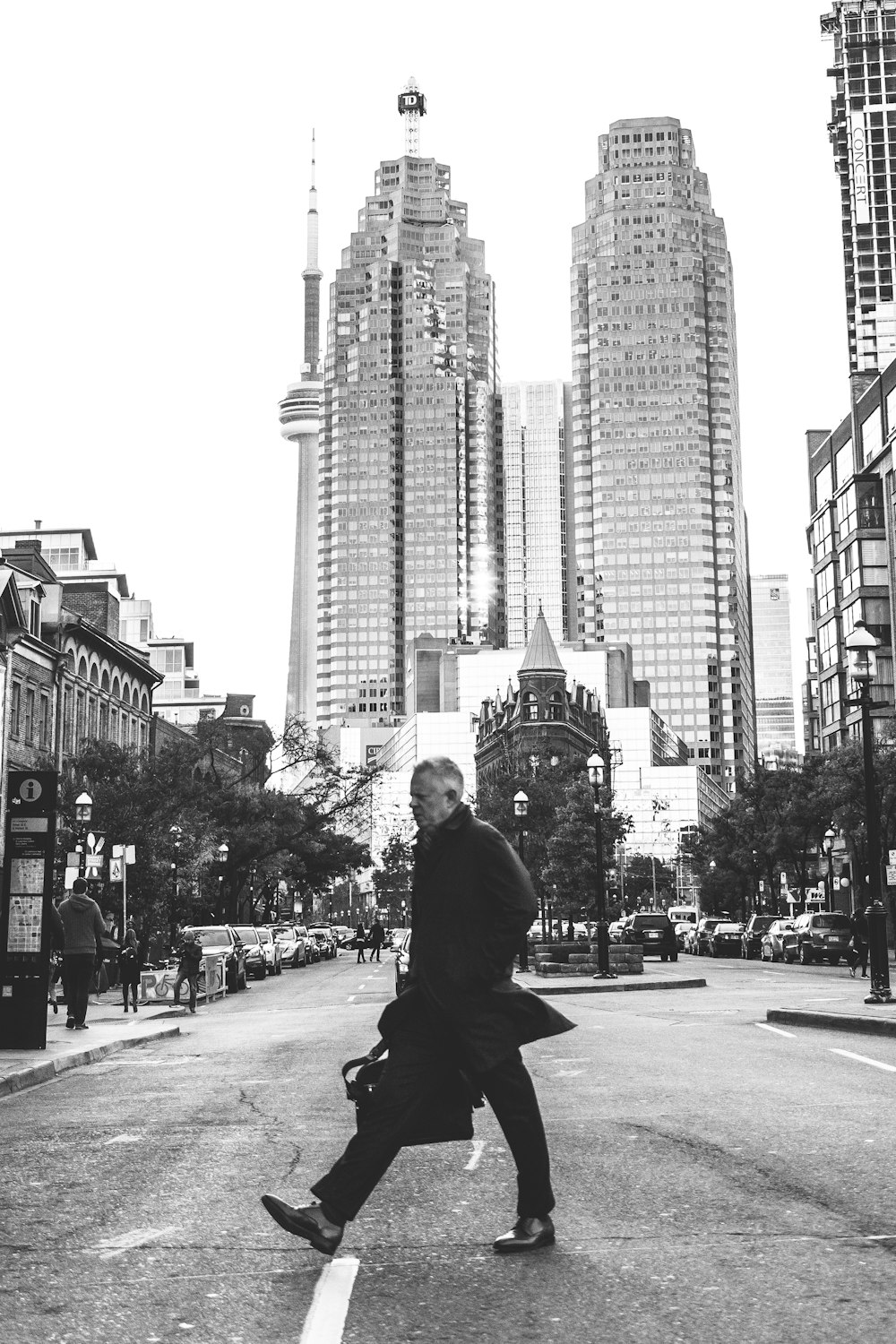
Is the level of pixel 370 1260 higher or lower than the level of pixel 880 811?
lower

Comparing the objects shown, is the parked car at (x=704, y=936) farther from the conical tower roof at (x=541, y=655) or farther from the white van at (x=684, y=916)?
the conical tower roof at (x=541, y=655)

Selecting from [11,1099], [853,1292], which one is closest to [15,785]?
[11,1099]

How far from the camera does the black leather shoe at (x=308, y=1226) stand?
5.70 metres

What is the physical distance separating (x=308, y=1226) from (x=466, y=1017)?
0.97 meters

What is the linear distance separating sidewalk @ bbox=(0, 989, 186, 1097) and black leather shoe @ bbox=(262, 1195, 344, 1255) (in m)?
8.52

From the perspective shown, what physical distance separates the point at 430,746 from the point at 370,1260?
17799cm

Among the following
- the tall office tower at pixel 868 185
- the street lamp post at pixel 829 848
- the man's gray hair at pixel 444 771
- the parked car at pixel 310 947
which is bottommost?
the parked car at pixel 310 947

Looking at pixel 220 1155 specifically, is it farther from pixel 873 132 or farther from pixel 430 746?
pixel 873 132

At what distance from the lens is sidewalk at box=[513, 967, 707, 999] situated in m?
29.4

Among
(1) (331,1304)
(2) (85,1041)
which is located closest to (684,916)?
(2) (85,1041)

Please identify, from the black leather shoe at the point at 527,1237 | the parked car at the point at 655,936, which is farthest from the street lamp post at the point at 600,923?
the black leather shoe at the point at 527,1237

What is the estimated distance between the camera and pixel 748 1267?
19.1ft

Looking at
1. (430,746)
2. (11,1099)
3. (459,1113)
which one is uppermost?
(430,746)

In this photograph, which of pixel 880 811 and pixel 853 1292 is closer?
pixel 853 1292
